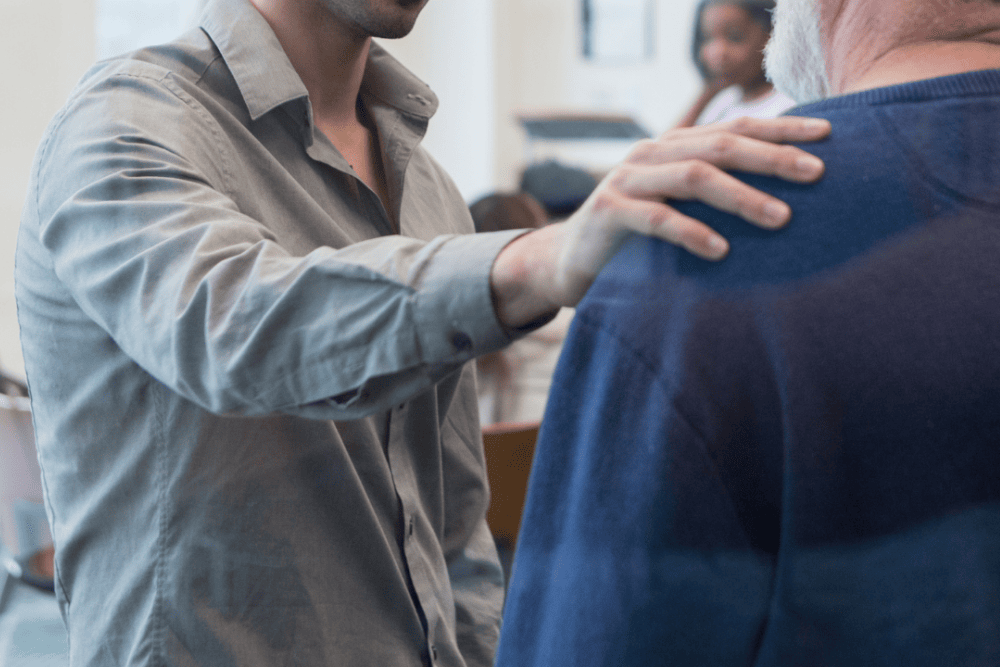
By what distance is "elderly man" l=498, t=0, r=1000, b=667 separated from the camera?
0.60 metres

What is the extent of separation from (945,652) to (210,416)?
669 millimetres

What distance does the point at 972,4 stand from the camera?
0.68 metres

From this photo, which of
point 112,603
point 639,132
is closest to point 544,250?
point 112,603

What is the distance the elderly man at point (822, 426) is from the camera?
60cm

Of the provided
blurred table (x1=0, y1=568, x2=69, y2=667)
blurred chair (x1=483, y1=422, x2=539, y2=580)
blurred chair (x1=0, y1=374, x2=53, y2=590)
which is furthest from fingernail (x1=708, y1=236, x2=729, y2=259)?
blurred table (x1=0, y1=568, x2=69, y2=667)

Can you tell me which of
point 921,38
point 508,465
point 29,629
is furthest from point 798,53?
point 29,629

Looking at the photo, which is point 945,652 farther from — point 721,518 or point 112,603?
point 112,603

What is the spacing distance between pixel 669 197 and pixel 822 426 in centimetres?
18

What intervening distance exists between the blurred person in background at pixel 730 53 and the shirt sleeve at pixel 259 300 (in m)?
2.27

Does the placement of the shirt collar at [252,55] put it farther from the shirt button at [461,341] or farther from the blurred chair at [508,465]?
the blurred chair at [508,465]

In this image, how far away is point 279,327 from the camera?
680mm

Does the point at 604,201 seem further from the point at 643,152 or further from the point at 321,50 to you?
the point at 321,50

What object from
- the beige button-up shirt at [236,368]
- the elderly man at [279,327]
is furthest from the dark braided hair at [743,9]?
the beige button-up shirt at [236,368]

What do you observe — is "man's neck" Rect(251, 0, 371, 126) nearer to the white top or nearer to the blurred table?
the white top
